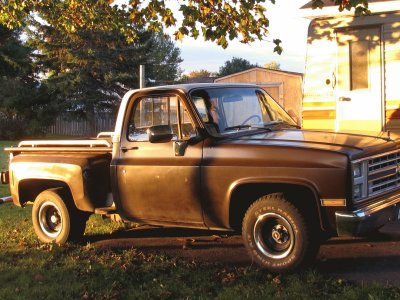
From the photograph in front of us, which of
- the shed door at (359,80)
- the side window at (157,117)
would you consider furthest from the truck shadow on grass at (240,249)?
the shed door at (359,80)

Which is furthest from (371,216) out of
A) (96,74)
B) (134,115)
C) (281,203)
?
(96,74)

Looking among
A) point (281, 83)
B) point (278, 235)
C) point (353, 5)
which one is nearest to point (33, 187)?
point (278, 235)

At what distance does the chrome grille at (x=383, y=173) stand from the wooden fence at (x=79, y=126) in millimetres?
29990

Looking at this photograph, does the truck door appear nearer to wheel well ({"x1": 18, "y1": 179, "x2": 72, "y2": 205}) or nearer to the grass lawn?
the grass lawn

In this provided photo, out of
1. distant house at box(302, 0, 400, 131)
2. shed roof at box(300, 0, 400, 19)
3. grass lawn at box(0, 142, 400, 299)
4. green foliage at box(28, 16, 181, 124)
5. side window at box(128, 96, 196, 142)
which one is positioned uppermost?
green foliage at box(28, 16, 181, 124)

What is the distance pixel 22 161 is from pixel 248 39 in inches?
191

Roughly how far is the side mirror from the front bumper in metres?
1.89

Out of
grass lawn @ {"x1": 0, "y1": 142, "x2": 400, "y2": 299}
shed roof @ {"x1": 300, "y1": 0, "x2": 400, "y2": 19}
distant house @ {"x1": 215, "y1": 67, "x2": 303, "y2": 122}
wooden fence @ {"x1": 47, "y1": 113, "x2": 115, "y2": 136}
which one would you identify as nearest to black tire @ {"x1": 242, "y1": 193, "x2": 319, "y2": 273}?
grass lawn @ {"x1": 0, "y1": 142, "x2": 400, "y2": 299}

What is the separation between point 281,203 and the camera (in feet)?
16.9

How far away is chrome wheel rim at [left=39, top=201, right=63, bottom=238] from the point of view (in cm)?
706

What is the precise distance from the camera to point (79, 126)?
121 feet

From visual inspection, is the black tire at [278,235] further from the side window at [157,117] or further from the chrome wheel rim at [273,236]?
the side window at [157,117]

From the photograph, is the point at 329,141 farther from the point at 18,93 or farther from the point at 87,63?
the point at 18,93

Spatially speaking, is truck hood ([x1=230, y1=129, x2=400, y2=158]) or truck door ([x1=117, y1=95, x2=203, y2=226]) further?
truck door ([x1=117, y1=95, x2=203, y2=226])
